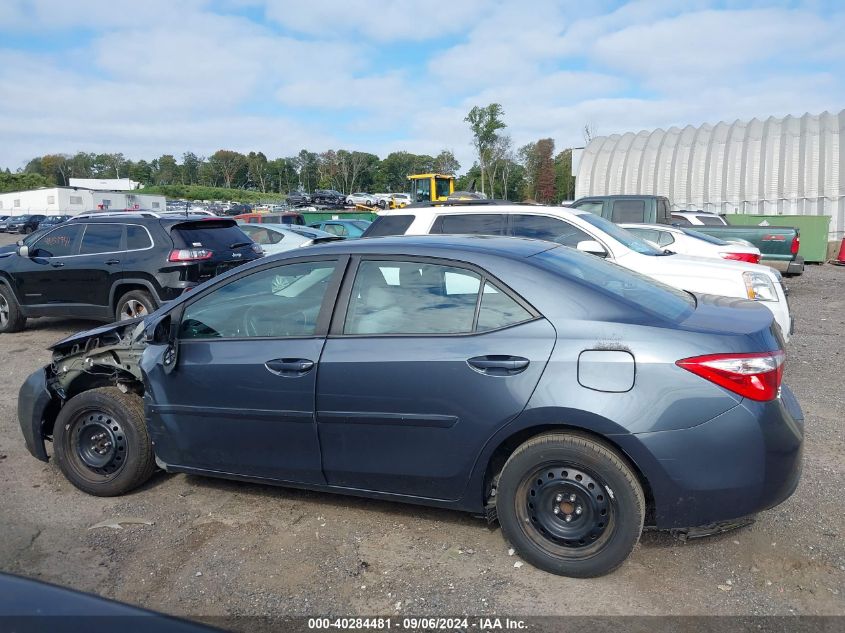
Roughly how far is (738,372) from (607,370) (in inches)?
22.5

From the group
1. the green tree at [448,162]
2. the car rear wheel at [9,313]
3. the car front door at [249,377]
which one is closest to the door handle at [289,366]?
the car front door at [249,377]

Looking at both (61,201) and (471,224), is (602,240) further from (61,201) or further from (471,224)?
(61,201)

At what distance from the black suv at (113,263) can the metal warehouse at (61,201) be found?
54825 millimetres

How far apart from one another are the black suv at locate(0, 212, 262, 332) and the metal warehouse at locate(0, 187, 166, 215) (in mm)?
54825

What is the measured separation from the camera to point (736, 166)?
3312 cm

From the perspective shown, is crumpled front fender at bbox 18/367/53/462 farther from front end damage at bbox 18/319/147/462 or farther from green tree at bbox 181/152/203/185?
green tree at bbox 181/152/203/185

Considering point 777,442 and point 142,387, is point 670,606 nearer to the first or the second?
point 777,442

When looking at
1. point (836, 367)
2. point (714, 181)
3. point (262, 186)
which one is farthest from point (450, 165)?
point (836, 367)

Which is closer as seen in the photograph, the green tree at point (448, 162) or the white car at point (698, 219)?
the white car at point (698, 219)

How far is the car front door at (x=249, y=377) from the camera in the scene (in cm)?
360

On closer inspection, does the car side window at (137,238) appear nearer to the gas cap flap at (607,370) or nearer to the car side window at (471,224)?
the car side window at (471,224)

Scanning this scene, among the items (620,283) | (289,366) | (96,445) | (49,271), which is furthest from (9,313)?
(620,283)

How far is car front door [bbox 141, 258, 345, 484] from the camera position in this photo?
11.8 feet

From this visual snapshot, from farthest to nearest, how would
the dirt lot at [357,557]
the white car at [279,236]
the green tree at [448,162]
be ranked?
the green tree at [448,162] → the white car at [279,236] → the dirt lot at [357,557]
